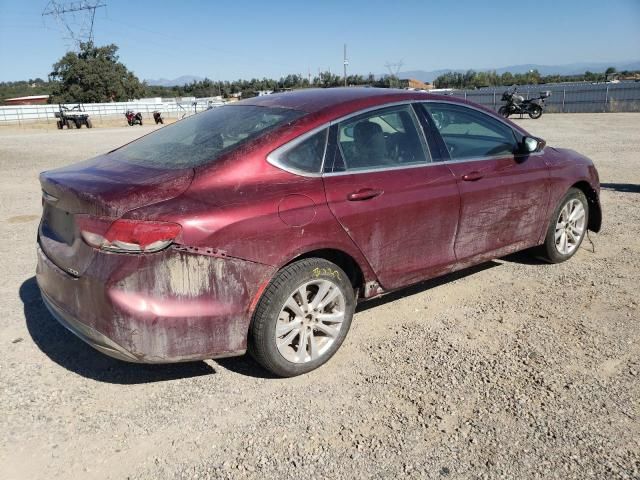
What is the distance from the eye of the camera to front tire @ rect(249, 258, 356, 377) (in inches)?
120

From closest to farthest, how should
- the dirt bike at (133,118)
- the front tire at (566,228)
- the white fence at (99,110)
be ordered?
the front tire at (566,228), the dirt bike at (133,118), the white fence at (99,110)

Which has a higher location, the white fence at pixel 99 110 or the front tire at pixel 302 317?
the white fence at pixel 99 110

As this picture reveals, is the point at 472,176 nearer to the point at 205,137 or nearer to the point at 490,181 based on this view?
the point at 490,181

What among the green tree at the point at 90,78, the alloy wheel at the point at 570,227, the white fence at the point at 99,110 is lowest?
the alloy wheel at the point at 570,227

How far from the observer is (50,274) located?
3.18 m

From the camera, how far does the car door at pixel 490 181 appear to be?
13.3 ft

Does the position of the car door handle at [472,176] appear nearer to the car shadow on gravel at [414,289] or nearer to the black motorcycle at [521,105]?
the car shadow on gravel at [414,289]

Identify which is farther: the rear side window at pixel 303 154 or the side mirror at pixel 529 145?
the side mirror at pixel 529 145

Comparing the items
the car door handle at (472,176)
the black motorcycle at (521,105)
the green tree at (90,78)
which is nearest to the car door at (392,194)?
the car door handle at (472,176)

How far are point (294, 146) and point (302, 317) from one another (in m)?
1.02

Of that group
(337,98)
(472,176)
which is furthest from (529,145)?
(337,98)

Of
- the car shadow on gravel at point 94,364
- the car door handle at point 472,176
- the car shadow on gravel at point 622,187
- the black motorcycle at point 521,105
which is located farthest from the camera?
the black motorcycle at point 521,105

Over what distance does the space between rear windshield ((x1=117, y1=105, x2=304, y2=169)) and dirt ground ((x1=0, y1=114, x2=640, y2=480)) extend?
4.33 ft

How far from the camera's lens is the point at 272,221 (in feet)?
9.82
